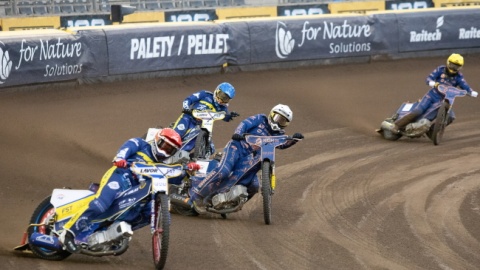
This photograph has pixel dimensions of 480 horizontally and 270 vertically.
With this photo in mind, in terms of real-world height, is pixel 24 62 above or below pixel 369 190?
above

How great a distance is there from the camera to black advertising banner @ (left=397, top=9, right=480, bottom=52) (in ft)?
94.1

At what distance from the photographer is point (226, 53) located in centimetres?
2516

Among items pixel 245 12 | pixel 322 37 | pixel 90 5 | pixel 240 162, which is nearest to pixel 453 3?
pixel 245 12

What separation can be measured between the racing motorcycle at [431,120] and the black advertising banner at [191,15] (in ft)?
35.5

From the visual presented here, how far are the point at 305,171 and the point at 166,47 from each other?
764cm

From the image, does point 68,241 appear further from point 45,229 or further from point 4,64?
point 4,64

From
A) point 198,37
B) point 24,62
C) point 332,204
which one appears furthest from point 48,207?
point 198,37

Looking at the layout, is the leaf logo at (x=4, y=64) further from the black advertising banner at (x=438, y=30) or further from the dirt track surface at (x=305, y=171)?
the black advertising banner at (x=438, y=30)

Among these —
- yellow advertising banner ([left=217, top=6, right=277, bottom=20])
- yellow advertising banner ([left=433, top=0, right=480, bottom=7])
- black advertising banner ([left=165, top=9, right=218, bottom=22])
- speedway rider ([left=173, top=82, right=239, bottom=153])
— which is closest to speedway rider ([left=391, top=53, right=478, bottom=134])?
speedway rider ([left=173, top=82, right=239, bottom=153])

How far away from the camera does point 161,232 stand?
10500 mm

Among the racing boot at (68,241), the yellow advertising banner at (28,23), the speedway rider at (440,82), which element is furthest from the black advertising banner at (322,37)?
the racing boot at (68,241)

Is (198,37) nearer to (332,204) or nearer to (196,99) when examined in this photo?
(196,99)

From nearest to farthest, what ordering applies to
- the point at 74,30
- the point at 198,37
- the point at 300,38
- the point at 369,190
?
1. the point at 369,190
2. the point at 74,30
3. the point at 198,37
4. the point at 300,38

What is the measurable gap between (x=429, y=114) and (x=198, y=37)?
677cm
